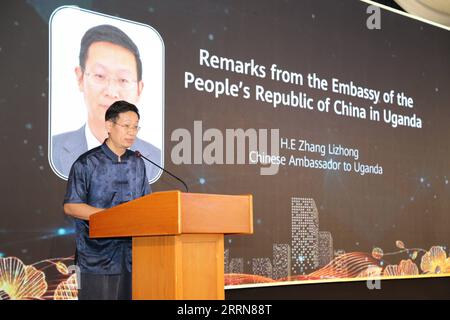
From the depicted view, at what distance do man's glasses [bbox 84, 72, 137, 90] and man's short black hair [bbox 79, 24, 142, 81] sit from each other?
0.24 feet

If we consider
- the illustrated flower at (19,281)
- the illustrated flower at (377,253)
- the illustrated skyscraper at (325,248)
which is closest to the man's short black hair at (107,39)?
the illustrated flower at (19,281)

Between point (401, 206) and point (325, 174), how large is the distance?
976mm

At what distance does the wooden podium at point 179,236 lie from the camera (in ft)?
9.69

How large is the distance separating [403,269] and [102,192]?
3.05 m

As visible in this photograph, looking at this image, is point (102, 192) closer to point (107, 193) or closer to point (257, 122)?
point (107, 193)

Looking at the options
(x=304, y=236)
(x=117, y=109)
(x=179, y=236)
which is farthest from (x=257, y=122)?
(x=179, y=236)

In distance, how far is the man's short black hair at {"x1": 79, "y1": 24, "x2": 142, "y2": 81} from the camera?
431cm

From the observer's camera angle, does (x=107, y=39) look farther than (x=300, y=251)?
No

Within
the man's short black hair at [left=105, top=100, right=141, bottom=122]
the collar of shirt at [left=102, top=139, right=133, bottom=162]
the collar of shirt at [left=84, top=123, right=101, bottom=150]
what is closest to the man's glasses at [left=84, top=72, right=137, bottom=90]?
the man's short black hair at [left=105, top=100, right=141, bottom=122]

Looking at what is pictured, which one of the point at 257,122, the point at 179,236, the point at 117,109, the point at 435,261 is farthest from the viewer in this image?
the point at 435,261

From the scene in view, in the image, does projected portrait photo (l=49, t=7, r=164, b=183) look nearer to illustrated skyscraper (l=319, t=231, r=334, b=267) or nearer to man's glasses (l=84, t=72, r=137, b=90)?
man's glasses (l=84, t=72, r=137, b=90)

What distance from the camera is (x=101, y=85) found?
4.36 m

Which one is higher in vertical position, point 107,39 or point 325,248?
point 107,39
